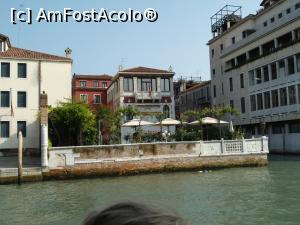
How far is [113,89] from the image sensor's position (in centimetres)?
4434

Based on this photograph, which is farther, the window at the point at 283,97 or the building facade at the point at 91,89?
the building facade at the point at 91,89

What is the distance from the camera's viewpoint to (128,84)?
39.5 meters

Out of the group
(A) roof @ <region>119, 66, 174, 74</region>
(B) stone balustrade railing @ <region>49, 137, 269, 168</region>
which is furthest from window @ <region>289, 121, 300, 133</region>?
(A) roof @ <region>119, 66, 174, 74</region>

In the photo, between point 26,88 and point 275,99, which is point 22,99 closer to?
point 26,88

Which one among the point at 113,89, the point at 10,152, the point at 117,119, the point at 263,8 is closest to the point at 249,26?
the point at 263,8

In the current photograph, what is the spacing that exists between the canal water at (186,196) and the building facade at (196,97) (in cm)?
2988

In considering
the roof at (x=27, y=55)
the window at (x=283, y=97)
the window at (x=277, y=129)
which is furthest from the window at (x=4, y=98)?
the window at (x=277, y=129)

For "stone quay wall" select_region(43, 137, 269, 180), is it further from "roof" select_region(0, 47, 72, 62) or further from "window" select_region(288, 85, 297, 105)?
"roof" select_region(0, 47, 72, 62)

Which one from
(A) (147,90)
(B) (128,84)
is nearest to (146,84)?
(A) (147,90)

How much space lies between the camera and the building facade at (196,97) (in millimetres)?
49622

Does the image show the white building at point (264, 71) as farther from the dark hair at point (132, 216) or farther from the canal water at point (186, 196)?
the dark hair at point (132, 216)

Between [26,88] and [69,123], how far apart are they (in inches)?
220

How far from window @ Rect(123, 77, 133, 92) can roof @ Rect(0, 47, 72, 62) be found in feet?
33.0

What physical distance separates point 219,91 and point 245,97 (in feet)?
20.0
